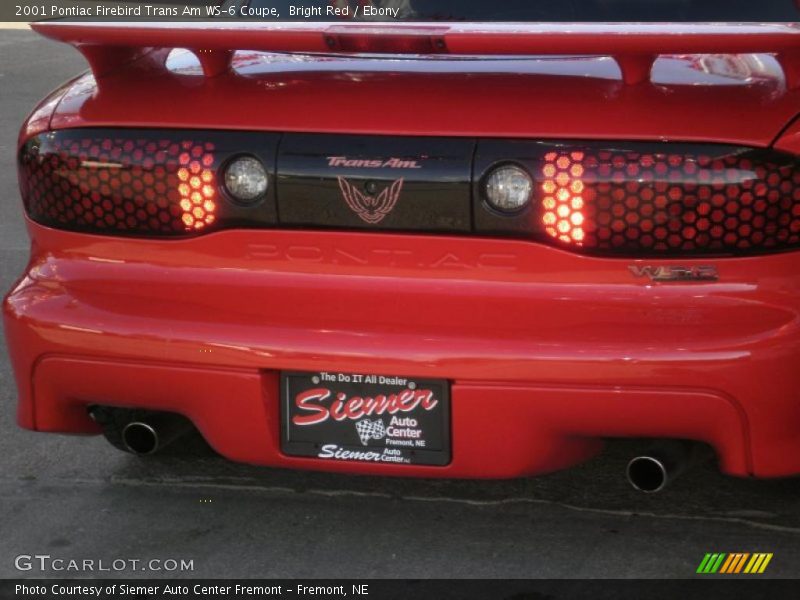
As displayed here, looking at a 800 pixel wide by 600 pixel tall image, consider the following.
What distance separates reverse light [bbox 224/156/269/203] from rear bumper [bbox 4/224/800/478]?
0.09m

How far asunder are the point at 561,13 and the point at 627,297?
1.26 metres

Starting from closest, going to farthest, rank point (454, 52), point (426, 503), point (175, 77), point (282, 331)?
point (454, 52) < point (282, 331) < point (175, 77) < point (426, 503)

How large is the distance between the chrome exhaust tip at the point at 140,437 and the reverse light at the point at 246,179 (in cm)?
73

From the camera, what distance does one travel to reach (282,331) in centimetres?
331

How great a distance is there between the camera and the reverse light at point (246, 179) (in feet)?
10.9

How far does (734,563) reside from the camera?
3525 mm

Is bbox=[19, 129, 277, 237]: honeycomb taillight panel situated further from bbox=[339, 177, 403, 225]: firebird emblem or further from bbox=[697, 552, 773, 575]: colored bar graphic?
bbox=[697, 552, 773, 575]: colored bar graphic

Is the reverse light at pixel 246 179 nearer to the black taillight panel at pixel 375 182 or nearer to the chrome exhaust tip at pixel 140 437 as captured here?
the black taillight panel at pixel 375 182

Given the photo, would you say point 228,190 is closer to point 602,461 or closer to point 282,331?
point 282,331

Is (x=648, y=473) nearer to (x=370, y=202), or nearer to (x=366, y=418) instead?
(x=366, y=418)

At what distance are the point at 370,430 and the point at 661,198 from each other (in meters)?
0.83

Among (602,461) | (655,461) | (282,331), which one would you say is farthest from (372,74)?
(602,461)

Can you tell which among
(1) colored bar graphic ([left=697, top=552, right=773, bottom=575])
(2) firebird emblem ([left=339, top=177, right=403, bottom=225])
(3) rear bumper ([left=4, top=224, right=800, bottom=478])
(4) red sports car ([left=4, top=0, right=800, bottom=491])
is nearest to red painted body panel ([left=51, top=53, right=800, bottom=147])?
(4) red sports car ([left=4, top=0, right=800, bottom=491])

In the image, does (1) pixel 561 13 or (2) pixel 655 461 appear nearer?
(2) pixel 655 461
